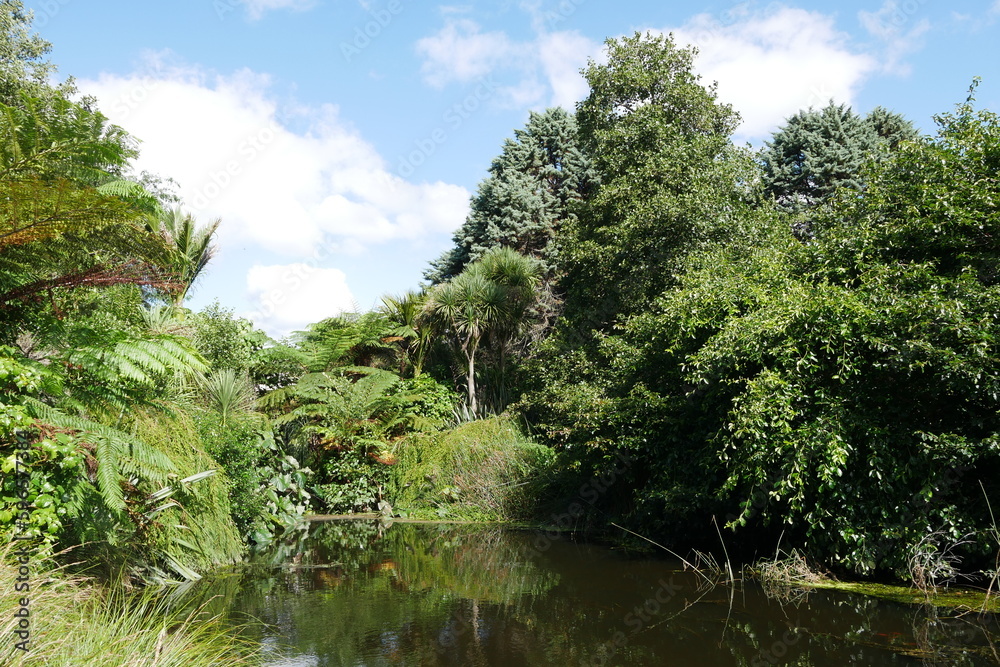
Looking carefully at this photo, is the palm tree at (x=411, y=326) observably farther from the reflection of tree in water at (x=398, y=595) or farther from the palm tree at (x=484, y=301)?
the reflection of tree in water at (x=398, y=595)

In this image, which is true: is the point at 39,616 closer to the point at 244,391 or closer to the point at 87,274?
the point at 87,274

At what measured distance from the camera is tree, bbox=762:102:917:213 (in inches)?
832

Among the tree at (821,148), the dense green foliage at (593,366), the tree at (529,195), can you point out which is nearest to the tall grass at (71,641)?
the dense green foliage at (593,366)

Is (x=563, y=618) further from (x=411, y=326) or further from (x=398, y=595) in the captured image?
(x=411, y=326)

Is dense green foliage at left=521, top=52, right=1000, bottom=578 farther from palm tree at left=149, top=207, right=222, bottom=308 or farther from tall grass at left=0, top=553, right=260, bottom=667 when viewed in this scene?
palm tree at left=149, top=207, right=222, bottom=308

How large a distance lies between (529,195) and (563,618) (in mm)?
17392

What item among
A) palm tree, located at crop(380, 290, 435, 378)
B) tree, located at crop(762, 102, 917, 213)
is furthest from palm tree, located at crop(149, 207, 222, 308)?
tree, located at crop(762, 102, 917, 213)

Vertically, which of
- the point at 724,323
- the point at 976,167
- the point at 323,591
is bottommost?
the point at 323,591

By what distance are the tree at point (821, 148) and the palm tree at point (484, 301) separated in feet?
29.7

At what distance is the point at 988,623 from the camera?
6.21 m

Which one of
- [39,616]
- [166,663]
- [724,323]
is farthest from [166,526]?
[724,323]

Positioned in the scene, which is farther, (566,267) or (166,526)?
(566,267)

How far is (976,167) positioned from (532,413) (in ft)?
32.4

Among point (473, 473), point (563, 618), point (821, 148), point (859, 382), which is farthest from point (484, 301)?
point (821, 148)
